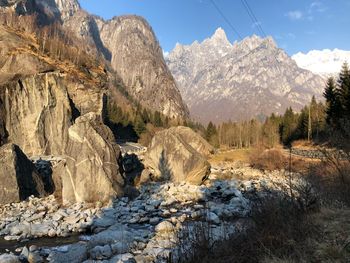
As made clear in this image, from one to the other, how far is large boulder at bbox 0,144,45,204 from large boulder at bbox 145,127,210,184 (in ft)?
33.4

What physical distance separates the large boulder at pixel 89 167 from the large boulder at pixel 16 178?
2649 mm

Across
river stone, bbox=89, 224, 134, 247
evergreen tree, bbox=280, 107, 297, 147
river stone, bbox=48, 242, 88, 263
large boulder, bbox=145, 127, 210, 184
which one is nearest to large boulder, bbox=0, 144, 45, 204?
large boulder, bbox=145, 127, 210, 184

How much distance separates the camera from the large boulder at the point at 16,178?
23156 mm

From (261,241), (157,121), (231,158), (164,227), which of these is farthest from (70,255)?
(157,121)

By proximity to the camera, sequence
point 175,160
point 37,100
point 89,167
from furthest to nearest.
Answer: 1. point 37,100
2. point 175,160
3. point 89,167

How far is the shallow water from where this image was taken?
1444 cm

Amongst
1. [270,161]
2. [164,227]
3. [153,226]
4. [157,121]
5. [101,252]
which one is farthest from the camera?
[157,121]

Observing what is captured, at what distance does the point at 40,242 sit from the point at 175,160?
17087mm

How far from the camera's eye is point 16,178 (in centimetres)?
2362

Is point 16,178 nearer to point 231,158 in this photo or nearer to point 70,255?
point 70,255

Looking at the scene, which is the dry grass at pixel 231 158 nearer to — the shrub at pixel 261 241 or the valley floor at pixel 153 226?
the valley floor at pixel 153 226

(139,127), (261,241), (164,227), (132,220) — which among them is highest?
(139,127)

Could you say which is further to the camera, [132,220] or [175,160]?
[175,160]

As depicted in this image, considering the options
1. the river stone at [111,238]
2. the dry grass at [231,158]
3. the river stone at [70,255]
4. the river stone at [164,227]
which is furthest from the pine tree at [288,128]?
the river stone at [70,255]
